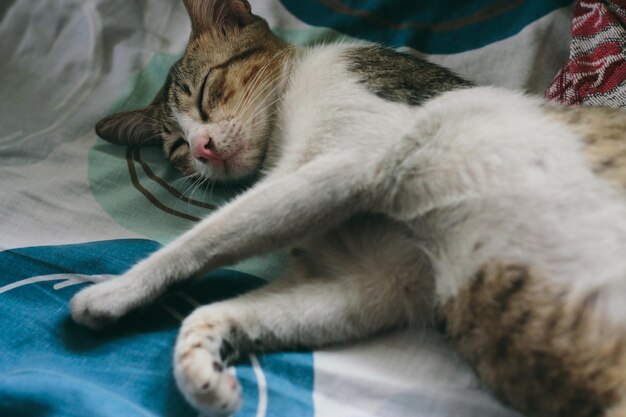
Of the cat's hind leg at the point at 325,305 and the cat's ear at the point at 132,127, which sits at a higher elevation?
the cat's ear at the point at 132,127

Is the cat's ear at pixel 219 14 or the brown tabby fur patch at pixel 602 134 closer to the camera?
the brown tabby fur patch at pixel 602 134

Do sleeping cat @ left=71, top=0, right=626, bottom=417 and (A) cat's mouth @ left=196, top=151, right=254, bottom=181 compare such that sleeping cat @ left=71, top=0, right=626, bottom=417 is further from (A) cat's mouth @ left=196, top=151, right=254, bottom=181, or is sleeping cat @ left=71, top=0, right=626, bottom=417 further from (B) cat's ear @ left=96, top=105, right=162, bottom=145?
(B) cat's ear @ left=96, top=105, right=162, bottom=145

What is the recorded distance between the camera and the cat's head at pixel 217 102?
1.27m

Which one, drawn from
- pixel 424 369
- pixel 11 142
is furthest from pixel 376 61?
pixel 11 142

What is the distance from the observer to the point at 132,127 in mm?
1512

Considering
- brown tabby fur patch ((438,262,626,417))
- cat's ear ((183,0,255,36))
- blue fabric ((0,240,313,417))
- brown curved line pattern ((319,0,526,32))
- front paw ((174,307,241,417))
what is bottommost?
blue fabric ((0,240,313,417))

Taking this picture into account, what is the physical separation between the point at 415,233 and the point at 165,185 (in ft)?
2.32

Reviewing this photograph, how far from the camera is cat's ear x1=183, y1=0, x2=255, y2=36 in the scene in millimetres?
1465

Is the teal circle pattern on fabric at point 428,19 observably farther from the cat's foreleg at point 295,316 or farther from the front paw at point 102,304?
the front paw at point 102,304

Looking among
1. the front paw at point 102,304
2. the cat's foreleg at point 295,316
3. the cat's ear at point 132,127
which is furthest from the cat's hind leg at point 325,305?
the cat's ear at point 132,127

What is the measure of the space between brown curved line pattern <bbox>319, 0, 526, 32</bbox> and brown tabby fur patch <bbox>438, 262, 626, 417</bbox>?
37.1 inches

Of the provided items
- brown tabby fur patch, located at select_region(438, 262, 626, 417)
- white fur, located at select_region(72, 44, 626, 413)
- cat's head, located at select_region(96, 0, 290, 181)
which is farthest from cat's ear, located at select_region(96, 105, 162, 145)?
brown tabby fur patch, located at select_region(438, 262, 626, 417)

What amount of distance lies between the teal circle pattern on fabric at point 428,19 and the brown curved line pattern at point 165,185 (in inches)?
25.7

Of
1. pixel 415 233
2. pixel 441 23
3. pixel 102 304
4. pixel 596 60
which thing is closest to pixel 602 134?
pixel 415 233
